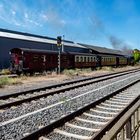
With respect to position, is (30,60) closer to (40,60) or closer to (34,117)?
(40,60)

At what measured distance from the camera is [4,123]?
24.9ft

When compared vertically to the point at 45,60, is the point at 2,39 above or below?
above

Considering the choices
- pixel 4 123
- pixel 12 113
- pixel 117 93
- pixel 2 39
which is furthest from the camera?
pixel 2 39

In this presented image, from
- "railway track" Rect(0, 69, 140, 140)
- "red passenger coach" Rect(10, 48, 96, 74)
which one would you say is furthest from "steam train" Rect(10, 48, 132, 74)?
"railway track" Rect(0, 69, 140, 140)

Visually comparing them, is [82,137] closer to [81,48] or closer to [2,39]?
[2,39]

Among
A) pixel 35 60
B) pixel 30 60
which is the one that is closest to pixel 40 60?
pixel 35 60

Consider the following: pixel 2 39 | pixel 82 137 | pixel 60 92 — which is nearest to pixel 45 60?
pixel 2 39

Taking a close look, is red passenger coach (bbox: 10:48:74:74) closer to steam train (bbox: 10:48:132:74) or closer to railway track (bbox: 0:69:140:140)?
steam train (bbox: 10:48:132:74)

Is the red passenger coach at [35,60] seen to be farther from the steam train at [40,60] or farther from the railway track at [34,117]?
the railway track at [34,117]

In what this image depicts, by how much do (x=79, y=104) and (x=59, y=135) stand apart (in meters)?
4.55

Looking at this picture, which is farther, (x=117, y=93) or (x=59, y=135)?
(x=117, y=93)

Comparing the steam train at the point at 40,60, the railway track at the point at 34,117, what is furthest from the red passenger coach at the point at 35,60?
the railway track at the point at 34,117

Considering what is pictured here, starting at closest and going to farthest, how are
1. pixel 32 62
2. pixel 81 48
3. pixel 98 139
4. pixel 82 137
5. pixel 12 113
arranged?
pixel 98 139 → pixel 82 137 → pixel 12 113 → pixel 32 62 → pixel 81 48

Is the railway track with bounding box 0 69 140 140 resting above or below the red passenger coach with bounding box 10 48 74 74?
below
